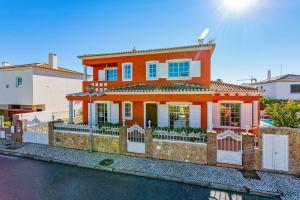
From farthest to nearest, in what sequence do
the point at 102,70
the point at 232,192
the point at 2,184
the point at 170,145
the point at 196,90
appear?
the point at 102,70 → the point at 196,90 → the point at 170,145 → the point at 2,184 → the point at 232,192

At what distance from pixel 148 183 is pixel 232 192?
3.44 meters

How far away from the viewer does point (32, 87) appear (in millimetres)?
20203

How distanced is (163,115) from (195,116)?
260 cm

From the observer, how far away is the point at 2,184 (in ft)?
23.1

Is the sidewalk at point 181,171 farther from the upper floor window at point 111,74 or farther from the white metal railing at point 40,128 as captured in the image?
the upper floor window at point 111,74

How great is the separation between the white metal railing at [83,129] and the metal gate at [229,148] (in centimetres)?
606

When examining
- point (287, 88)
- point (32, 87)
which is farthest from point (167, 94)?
point (287, 88)

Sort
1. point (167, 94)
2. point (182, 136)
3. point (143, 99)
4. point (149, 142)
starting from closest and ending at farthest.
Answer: point (182, 136), point (149, 142), point (167, 94), point (143, 99)

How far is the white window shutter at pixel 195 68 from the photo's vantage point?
13055 millimetres

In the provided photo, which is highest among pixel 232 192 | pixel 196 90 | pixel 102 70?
pixel 102 70

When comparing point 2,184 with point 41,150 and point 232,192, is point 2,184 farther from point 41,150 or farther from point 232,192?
point 232,192

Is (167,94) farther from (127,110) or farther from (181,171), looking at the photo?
(181,171)

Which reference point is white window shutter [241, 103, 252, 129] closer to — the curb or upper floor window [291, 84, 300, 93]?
the curb

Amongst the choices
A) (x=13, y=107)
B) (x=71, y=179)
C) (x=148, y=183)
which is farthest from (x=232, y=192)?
(x=13, y=107)
